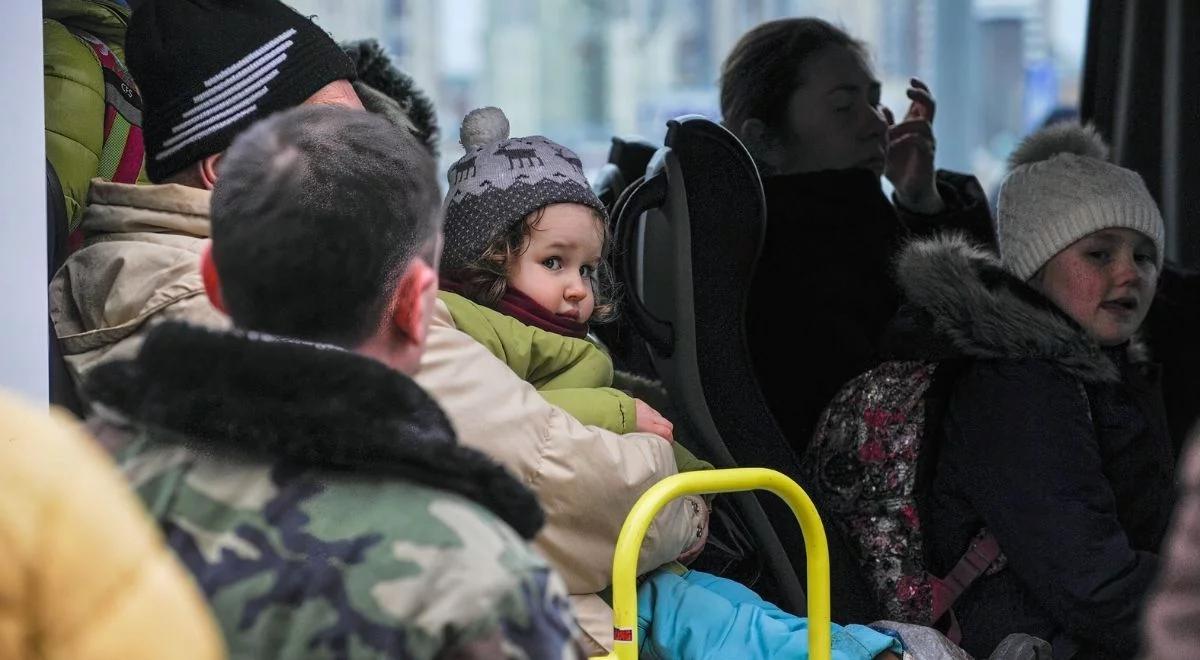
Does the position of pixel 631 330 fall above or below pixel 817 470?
above

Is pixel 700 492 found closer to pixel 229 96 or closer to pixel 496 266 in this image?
pixel 496 266

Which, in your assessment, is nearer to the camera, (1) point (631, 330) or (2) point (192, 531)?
(2) point (192, 531)

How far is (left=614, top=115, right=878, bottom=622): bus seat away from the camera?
246cm

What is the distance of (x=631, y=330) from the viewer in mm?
2902

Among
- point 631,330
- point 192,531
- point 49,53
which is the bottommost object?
point 631,330

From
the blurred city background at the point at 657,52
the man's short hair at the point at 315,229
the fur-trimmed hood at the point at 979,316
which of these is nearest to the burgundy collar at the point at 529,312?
the fur-trimmed hood at the point at 979,316

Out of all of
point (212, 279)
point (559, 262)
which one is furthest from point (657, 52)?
point (212, 279)

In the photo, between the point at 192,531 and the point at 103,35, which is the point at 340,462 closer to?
the point at 192,531

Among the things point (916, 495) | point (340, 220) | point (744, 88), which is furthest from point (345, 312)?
point (744, 88)

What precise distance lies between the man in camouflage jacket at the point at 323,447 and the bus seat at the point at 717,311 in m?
1.30

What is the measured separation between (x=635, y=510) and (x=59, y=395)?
73 cm

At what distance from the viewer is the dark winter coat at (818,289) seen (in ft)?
9.67

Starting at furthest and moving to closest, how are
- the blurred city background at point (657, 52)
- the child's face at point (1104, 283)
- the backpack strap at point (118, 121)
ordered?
the blurred city background at point (657, 52) < the child's face at point (1104, 283) < the backpack strap at point (118, 121)

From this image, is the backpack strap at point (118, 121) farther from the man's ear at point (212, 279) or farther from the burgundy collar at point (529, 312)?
the man's ear at point (212, 279)
